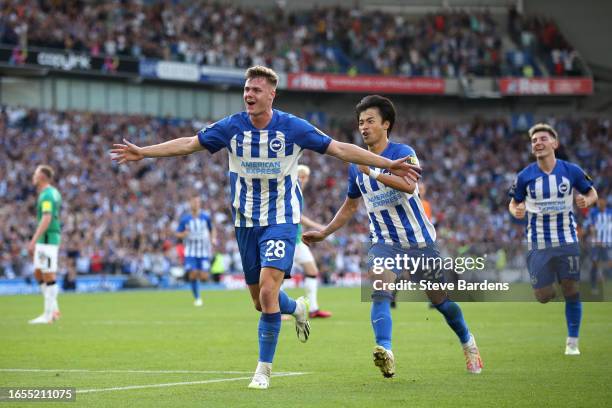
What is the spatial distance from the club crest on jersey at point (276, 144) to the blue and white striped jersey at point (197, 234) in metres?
16.3

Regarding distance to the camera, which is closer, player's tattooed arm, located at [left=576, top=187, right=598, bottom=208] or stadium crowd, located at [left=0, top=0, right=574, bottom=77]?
player's tattooed arm, located at [left=576, top=187, right=598, bottom=208]

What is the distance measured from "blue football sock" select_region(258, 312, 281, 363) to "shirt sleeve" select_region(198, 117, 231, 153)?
5.15ft

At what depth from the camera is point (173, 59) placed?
158ft

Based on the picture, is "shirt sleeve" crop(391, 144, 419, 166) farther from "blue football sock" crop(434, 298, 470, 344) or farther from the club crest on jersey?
"blue football sock" crop(434, 298, 470, 344)

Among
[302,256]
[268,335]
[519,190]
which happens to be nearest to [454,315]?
[268,335]

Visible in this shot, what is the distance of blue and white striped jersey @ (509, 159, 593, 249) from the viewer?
12.3 m

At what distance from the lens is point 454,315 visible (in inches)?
392

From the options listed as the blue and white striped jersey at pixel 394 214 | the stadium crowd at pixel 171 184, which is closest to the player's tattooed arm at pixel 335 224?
the blue and white striped jersey at pixel 394 214

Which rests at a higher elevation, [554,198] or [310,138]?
[310,138]

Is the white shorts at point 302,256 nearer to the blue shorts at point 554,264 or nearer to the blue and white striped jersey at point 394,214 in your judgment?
the blue shorts at point 554,264

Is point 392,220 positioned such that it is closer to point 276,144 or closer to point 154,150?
point 276,144

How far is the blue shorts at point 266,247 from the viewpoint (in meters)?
9.01

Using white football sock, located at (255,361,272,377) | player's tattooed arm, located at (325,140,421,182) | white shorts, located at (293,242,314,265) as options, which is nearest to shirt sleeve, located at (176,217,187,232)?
white shorts, located at (293,242,314,265)

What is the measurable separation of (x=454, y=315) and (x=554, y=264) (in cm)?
275
